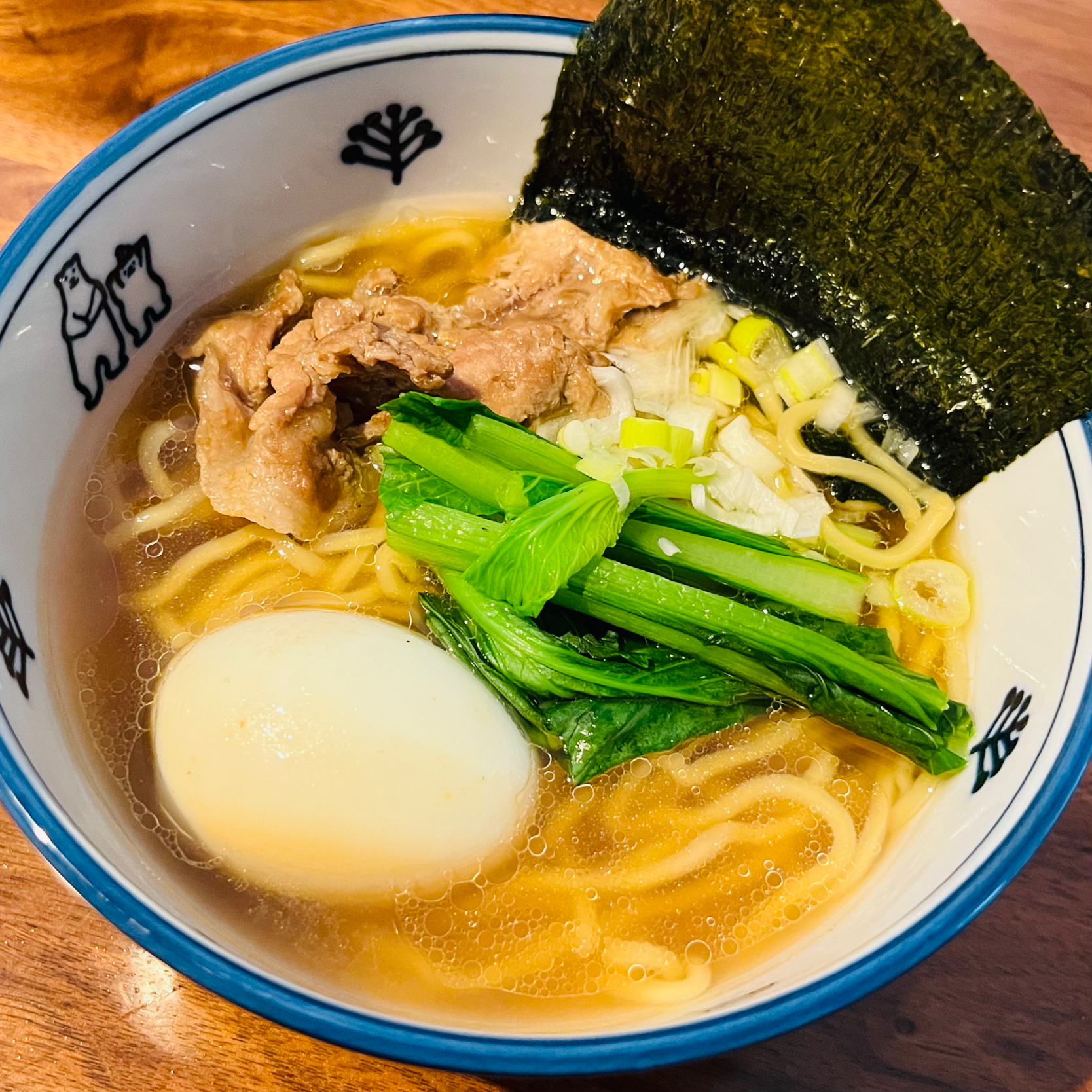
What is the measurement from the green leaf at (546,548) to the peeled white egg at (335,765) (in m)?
0.20

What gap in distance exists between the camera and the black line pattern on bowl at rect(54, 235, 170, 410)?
1.58 metres

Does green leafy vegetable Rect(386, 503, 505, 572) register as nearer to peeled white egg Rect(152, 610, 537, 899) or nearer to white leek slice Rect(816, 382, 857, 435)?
peeled white egg Rect(152, 610, 537, 899)

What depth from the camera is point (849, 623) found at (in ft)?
5.33

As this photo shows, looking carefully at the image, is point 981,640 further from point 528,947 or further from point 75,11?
point 75,11

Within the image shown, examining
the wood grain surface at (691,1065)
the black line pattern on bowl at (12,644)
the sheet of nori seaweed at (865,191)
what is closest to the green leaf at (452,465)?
the black line pattern on bowl at (12,644)

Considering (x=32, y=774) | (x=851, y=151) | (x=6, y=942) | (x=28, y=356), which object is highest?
(x=851, y=151)

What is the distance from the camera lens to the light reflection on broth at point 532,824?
4.69ft

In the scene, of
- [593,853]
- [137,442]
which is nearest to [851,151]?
[593,853]

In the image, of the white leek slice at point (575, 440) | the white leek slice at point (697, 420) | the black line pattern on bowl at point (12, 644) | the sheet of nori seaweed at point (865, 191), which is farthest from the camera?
the white leek slice at point (697, 420)

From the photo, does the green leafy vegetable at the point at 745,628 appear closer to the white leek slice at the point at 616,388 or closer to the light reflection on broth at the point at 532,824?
the light reflection on broth at the point at 532,824

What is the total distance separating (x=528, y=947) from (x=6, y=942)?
0.88 metres

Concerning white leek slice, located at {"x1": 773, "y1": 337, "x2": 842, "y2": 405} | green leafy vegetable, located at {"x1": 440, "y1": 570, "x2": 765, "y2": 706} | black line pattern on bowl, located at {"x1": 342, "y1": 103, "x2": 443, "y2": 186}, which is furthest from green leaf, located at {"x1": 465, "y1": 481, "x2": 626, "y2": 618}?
black line pattern on bowl, located at {"x1": 342, "y1": 103, "x2": 443, "y2": 186}

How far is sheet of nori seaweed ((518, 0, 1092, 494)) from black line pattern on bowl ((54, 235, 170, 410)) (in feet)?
3.10

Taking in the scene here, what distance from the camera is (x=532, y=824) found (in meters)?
1.58
